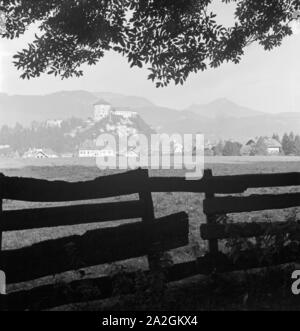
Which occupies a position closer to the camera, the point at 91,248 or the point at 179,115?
the point at 91,248

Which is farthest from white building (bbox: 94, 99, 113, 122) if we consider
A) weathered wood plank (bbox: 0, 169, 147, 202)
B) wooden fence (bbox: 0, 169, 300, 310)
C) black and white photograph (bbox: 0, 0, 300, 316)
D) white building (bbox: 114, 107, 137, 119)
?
weathered wood plank (bbox: 0, 169, 147, 202)

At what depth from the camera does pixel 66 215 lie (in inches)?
250

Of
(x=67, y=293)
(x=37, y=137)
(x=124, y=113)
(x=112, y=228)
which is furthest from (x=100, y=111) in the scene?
(x=67, y=293)

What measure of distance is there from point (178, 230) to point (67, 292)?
2.08m

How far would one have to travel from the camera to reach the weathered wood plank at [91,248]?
19.7ft

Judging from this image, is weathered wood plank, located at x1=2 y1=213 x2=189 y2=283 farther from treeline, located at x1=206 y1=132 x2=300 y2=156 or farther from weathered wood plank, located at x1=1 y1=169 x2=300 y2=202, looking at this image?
treeline, located at x1=206 y1=132 x2=300 y2=156

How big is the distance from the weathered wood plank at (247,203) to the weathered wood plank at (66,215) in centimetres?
125

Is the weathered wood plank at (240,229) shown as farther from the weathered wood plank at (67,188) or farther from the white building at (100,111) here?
the white building at (100,111)

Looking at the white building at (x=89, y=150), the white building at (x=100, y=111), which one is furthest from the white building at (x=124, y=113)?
the white building at (x=89, y=150)

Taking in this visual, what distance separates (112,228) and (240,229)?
2.15 m

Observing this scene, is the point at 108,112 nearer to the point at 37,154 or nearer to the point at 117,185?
the point at 37,154

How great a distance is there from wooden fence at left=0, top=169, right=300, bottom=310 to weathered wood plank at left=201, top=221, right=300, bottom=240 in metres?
0.02

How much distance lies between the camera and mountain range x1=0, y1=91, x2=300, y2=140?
21.8 m
